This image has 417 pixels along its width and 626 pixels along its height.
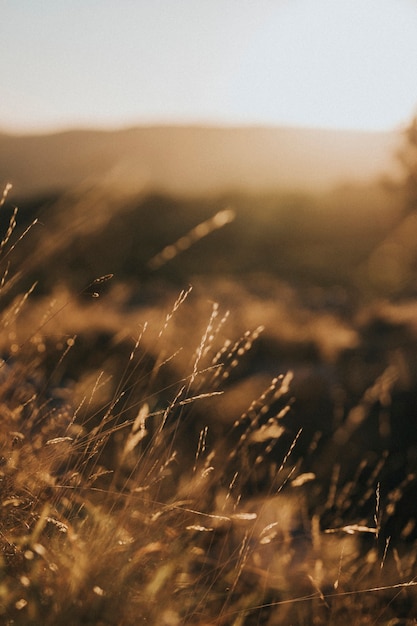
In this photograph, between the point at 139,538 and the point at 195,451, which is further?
the point at 195,451

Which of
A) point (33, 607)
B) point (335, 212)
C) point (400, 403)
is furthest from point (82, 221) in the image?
point (335, 212)

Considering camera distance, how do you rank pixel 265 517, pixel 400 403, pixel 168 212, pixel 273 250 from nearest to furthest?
1. pixel 265 517
2. pixel 400 403
3. pixel 273 250
4. pixel 168 212

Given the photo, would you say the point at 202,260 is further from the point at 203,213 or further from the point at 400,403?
the point at 400,403

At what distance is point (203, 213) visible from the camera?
4700cm

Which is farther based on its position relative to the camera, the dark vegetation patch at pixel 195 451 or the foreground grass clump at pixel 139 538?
the dark vegetation patch at pixel 195 451

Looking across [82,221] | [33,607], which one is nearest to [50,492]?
[33,607]

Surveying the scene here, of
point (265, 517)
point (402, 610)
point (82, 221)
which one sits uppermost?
point (82, 221)

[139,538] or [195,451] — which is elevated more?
[139,538]

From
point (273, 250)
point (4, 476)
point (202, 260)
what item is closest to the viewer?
point (4, 476)

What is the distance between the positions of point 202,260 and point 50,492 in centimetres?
2896

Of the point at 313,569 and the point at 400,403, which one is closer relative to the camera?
the point at 313,569

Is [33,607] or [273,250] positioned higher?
[33,607]

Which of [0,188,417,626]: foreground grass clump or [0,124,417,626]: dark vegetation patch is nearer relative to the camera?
[0,188,417,626]: foreground grass clump

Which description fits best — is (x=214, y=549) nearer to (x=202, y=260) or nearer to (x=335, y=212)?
(x=202, y=260)
